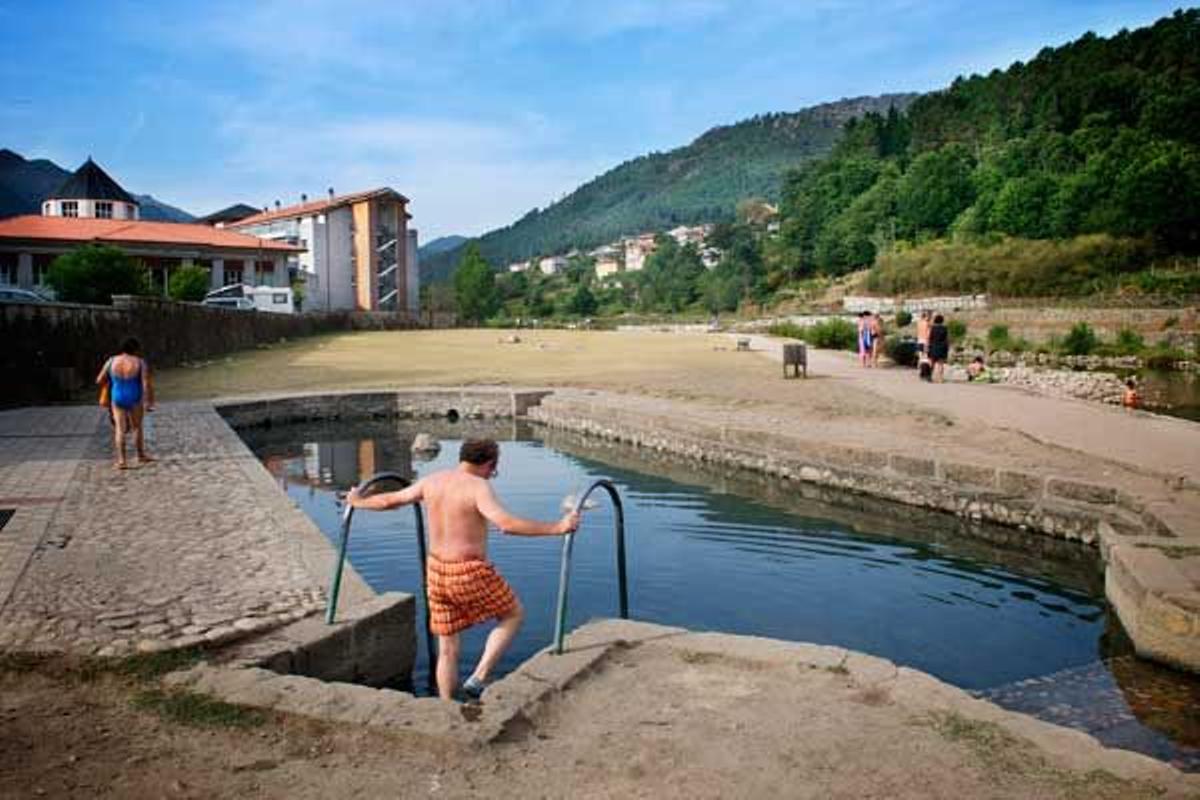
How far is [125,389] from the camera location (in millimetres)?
10953

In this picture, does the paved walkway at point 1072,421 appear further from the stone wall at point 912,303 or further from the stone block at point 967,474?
the stone wall at point 912,303

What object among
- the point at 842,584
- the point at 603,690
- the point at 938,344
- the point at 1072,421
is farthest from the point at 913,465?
the point at 938,344

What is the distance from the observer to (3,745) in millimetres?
4043

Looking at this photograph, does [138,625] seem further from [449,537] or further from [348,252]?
[348,252]

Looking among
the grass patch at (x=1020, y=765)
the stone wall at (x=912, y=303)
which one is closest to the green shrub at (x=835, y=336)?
the stone wall at (x=912, y=303)

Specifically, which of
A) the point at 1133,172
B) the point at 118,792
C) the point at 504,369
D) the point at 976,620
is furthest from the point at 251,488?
the point at 1133,172

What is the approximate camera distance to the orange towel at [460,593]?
487cm

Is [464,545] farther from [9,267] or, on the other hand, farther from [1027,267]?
[1027,267]

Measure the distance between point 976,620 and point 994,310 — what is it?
58.1 meters

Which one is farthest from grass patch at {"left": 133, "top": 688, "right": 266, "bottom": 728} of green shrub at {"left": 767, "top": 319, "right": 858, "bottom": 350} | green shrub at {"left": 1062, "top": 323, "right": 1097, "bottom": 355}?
green shrub at {"left": 1062, "top": 323, "right": 1097, "bottom": 355}

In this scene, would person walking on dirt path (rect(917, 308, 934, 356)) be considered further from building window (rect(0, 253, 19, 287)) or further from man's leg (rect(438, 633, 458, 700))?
building window (rect(0, 253, 19, 287))

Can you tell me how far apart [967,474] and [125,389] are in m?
9.91

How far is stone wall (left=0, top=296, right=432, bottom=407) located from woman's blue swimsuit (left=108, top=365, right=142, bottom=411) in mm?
8615

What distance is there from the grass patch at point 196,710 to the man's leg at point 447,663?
99cm
